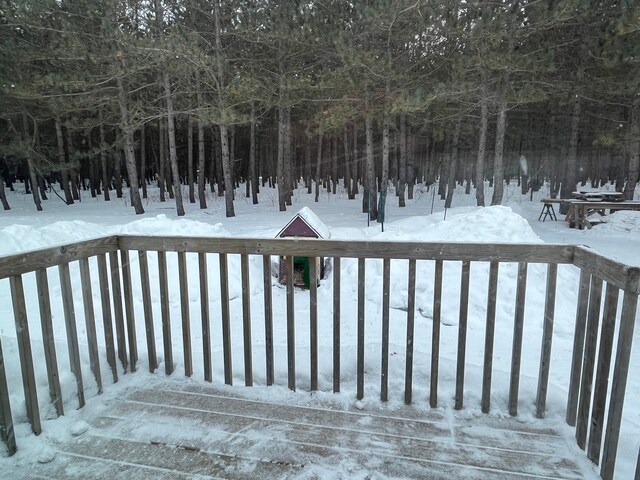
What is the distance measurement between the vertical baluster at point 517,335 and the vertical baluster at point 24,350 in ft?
9.62

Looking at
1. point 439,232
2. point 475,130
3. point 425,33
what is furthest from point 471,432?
point 475,130

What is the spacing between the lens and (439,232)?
738 cm

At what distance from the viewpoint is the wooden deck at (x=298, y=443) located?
2.21 m

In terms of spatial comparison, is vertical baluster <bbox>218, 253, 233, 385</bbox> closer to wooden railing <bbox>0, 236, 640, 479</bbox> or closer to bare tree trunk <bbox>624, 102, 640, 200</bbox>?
wooden railing <bbox>0, 236, 640, 479</bbox>

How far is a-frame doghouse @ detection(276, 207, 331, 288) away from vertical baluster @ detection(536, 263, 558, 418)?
3942 mm

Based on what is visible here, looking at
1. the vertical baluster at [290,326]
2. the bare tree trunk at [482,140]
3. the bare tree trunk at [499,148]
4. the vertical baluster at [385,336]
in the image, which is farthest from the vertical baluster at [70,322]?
the bare tree trunk at [482,140]

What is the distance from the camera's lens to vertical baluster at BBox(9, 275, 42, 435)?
235 cm

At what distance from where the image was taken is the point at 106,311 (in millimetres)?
3057

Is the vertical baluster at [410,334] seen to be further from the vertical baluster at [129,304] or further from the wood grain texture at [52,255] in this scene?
the wood grain texture at [52,255]

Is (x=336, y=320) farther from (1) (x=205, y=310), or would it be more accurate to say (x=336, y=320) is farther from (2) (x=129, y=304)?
(2) (x=129, y=304)

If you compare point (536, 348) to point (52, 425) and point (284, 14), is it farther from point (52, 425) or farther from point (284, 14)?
point (284, 14)

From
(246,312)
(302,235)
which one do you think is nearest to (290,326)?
(246,312)

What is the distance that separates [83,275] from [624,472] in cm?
342

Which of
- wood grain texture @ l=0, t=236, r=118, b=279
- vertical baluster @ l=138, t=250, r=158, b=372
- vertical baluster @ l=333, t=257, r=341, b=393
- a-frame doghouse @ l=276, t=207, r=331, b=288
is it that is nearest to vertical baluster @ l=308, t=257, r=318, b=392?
vertical baluster @ l=333, t=257, r=341, b=393
